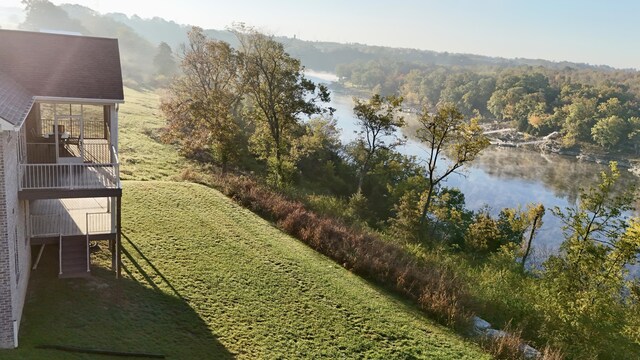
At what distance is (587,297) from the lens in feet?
54.8

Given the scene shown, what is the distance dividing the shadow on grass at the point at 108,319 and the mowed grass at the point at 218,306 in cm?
3

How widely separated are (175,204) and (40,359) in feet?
42.2

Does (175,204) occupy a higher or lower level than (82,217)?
lower

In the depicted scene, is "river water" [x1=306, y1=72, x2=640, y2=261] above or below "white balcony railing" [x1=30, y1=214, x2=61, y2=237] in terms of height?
below

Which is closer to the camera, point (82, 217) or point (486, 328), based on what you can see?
point (82, 217)

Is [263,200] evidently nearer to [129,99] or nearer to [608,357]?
[608,357]

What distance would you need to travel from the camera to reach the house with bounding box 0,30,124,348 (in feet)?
37.8

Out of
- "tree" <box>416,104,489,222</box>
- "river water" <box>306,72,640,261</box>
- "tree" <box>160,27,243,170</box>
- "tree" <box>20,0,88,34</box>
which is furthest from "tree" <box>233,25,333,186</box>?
"tree" <box>20,0,88,34</box>

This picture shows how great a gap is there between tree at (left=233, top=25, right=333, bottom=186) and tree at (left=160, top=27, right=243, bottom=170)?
168cm

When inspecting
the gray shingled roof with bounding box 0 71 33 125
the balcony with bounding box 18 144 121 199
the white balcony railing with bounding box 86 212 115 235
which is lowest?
the white balcony railing with bounding box 86 212 115 235

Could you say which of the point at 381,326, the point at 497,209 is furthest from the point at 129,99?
the point at 381,326

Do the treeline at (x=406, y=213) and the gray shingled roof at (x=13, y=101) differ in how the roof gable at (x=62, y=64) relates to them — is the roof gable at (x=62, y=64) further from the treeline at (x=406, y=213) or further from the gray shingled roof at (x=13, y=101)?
the treeline at (x=406, y=213)

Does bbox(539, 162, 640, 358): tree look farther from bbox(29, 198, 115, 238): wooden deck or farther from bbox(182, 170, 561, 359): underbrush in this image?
bbox(29, 198, 115, 238): wooden deck

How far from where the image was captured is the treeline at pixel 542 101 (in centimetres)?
9462
